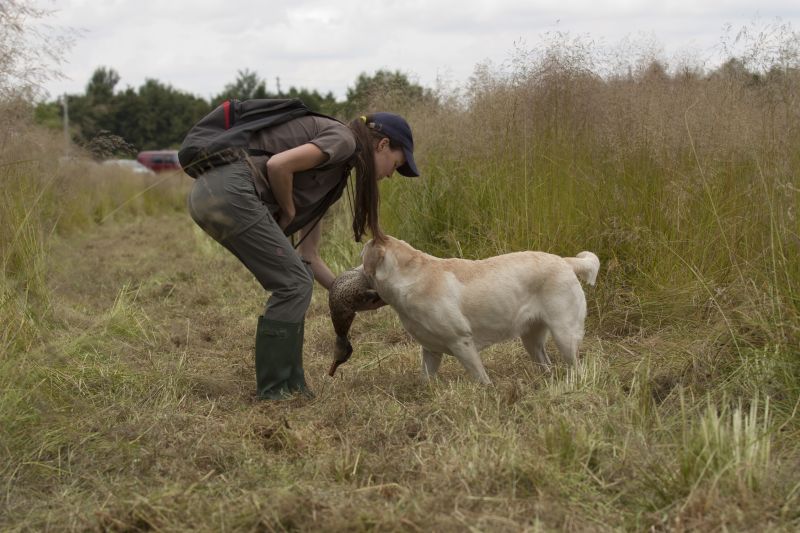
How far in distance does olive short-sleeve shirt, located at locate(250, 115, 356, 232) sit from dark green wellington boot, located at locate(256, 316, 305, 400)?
2.31 feet

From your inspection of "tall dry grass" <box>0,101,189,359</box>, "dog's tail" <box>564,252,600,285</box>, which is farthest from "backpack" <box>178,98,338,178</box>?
"dog's tail" <box>564,252,600,285</box>

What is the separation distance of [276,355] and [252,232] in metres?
0.73

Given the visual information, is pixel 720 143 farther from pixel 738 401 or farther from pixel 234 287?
pixel 234 287

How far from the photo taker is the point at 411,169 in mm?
5156

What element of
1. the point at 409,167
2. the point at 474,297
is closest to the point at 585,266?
the point at 474,297

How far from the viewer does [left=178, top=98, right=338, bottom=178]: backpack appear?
16.0 ft

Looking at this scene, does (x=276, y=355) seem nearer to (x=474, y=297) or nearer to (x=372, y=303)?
(x=372, y=303)

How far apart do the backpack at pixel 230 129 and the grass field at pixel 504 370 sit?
24.4 inches

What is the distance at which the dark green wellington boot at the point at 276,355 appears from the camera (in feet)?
16.5

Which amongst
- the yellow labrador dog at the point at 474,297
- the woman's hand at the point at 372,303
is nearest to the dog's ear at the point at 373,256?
the yellow labrador dog at the point at 474,297

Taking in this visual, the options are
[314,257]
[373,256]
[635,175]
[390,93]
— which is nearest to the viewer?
[373,256]

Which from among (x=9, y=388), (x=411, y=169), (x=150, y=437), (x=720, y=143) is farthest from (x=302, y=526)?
(x=720, y=143)

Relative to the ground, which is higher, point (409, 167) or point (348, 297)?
point (409, 167)

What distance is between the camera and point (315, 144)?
4.77 m
